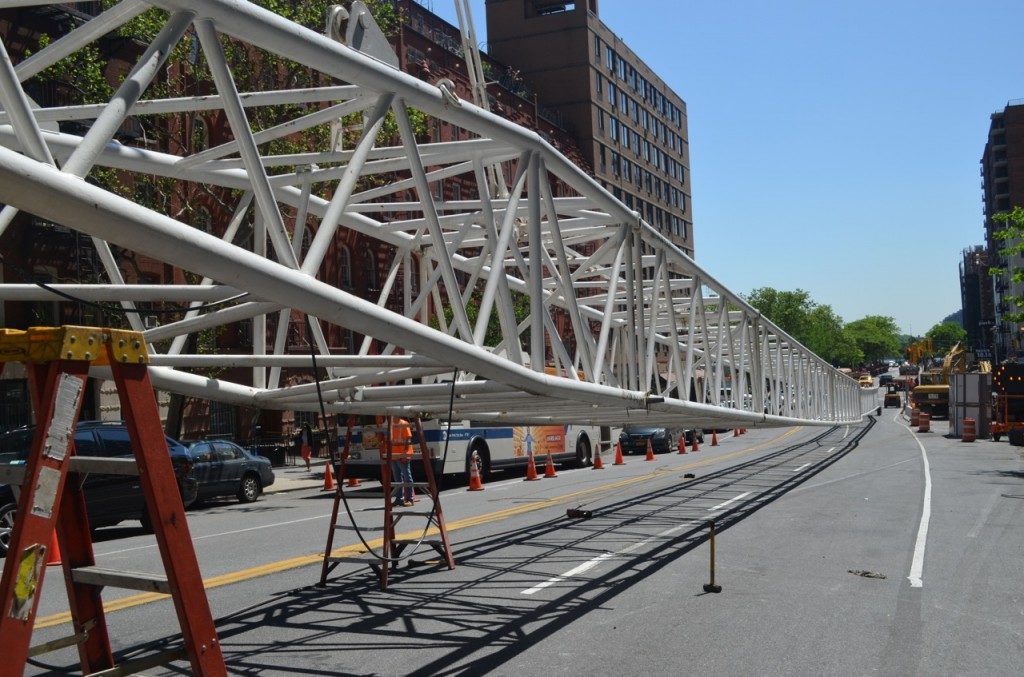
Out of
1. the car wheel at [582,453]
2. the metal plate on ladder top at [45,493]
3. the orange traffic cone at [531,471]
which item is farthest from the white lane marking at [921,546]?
the car wheel at [582,453]

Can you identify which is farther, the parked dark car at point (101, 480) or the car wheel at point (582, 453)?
the car wheel at point (582, 453)

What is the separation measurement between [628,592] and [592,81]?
70.1 m

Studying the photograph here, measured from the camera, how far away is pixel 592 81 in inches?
2995

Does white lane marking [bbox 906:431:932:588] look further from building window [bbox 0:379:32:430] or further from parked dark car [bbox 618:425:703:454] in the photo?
building window [bbox 0:379:32:430]

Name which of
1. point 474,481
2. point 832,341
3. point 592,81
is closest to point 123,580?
point 474,481

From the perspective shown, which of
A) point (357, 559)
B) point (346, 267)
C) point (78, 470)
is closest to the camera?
A: point (78, 470)

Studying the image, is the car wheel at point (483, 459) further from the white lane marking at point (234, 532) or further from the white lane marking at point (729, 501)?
the white lane marking at point (729, 501)

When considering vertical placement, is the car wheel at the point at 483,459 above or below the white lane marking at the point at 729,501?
above

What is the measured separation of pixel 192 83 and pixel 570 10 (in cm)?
5777

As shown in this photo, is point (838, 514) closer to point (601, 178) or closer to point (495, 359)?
point (495, 359)

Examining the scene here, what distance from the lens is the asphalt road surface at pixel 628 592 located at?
7660mm

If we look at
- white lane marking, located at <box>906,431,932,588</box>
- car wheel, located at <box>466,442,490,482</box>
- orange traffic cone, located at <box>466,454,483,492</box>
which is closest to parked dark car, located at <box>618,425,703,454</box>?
car wheel, located at <box>466,442,490,482</box>

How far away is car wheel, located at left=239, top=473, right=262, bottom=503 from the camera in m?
21.8

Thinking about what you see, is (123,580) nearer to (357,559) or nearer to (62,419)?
(62,419)
